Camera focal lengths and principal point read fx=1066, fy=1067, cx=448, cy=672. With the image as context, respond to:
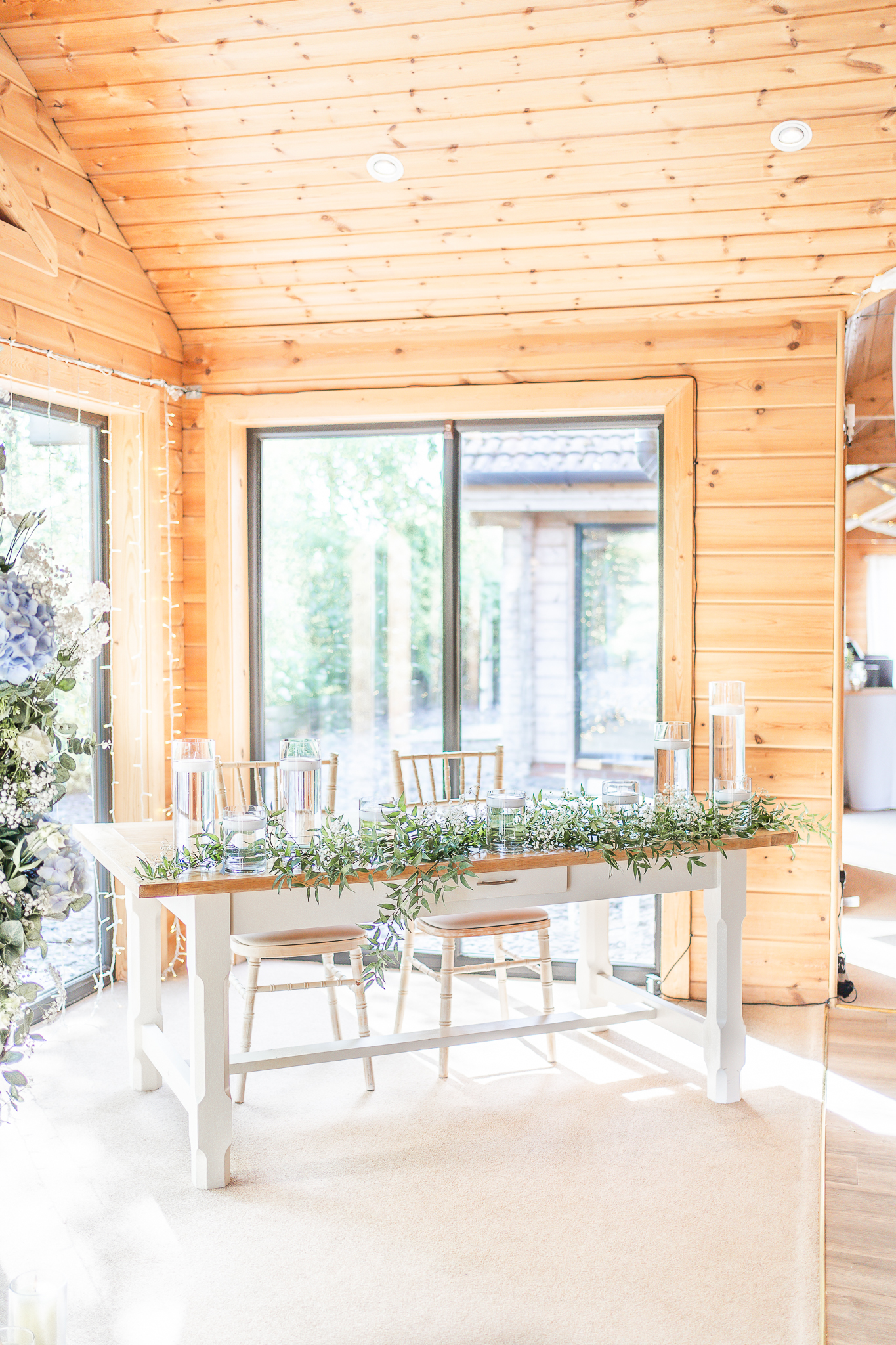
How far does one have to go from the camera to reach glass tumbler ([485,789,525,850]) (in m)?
2.88

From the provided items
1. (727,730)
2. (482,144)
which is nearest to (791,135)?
(482,144)

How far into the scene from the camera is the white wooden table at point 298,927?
8.56ft

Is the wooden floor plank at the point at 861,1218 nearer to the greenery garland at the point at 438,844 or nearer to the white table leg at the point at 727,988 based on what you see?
the white table leg at the point at 727,988

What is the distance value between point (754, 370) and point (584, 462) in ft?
2.35

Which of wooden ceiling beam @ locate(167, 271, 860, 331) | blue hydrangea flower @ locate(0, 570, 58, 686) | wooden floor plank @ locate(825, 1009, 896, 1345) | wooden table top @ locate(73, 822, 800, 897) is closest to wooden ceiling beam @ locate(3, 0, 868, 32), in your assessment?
wooden ceiling beam @ locate(167, 271, 860, 331)

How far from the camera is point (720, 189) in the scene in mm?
3297

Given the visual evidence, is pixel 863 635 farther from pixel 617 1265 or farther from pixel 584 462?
pixel 617 1265

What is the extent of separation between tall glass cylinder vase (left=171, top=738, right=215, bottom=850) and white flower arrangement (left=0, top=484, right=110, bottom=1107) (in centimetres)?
133

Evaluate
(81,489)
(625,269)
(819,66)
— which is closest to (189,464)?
(81,489)

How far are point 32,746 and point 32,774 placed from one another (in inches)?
1.6

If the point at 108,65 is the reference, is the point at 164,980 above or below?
below

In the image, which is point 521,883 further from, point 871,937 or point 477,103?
point 871,937

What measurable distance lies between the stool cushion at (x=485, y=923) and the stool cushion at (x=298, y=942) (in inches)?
9.1

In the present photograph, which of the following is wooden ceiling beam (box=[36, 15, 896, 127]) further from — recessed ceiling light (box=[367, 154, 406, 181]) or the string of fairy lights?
the string of fairy lights
